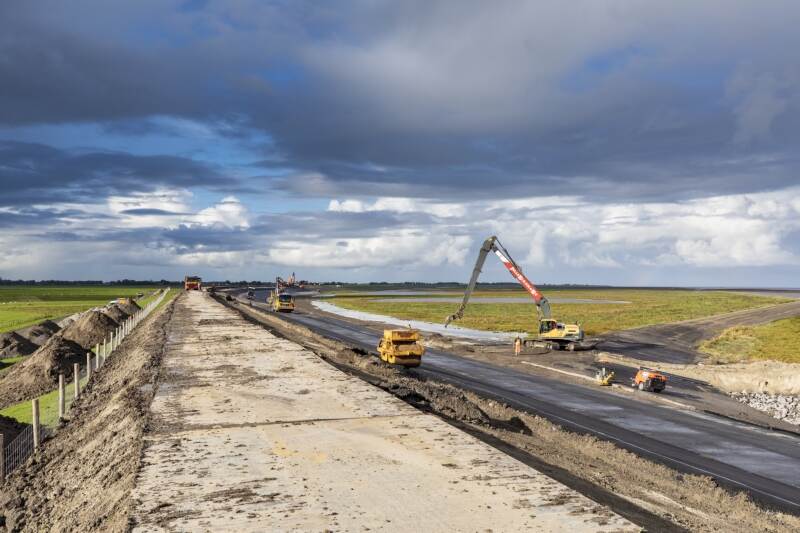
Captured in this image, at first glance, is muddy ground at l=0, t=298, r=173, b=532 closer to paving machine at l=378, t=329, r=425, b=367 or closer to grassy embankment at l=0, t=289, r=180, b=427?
grassy embankment at l=0, t=289, r=180, b=427

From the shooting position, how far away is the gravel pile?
124 feet

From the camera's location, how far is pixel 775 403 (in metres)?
41.4

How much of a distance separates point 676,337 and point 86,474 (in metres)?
74.5

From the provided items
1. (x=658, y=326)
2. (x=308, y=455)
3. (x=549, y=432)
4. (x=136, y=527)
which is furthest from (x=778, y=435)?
(x=658, y=326)

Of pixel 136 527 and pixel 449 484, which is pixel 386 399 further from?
pixel 136 527

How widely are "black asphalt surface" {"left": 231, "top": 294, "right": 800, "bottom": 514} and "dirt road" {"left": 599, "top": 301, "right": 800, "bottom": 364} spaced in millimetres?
22154

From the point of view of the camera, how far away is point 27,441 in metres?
20.2

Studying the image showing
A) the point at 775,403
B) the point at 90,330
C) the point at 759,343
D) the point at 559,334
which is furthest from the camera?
the point at 759,343

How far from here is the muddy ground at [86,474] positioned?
1052 centimetres

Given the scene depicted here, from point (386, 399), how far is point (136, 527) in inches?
386

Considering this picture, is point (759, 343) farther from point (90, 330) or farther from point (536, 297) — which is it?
point (90, 330)

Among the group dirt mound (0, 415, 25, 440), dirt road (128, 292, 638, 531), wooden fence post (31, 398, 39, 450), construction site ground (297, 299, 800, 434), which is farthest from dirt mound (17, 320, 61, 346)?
dirt road (128, 292, 638, 531)

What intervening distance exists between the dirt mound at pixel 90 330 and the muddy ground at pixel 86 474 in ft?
96.3

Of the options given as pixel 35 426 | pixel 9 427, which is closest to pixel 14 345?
pixel 9 427
